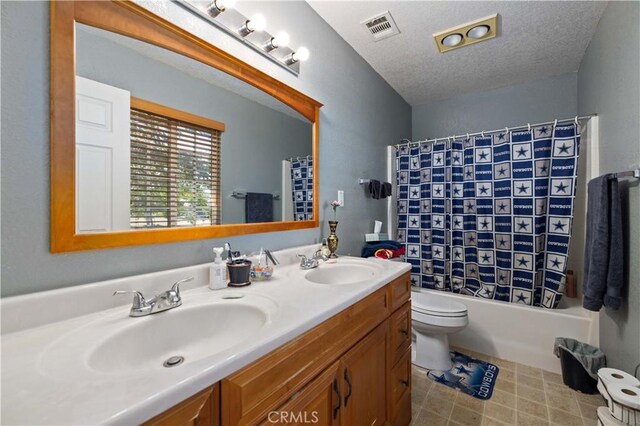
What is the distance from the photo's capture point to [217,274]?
104 centimetres

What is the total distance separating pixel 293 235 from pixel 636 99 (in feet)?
6.16

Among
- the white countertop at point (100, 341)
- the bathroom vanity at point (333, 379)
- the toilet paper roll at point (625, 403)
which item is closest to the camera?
the white countertop at point (100, 341)

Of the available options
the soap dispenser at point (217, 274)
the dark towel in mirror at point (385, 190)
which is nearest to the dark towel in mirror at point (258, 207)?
the soap dispenser at point (217, 274)

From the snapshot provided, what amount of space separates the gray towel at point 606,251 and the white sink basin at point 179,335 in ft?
6.02

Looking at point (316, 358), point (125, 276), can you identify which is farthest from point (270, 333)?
point (125, 276)

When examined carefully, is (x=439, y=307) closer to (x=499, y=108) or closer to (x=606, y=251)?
(x=606, y=251)

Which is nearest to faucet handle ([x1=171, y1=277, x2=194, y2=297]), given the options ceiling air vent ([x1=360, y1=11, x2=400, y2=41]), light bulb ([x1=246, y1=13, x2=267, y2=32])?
light bulb ([x1=246, y1=13, x2=267, y2=32])

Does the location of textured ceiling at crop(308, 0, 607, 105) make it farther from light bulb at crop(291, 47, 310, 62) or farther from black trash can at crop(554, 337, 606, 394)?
black trash can at crop(554, 337, 606, 394)

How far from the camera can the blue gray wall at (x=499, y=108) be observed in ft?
8.36

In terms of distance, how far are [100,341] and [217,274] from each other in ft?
1.38

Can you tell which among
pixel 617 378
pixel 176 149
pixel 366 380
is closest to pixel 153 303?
pixel 176 149

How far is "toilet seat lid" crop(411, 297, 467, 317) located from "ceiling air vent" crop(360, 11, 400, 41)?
1.98 metres

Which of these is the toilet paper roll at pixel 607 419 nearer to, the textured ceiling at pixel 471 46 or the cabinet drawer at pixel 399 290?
the cabinet drawer at pixel 399 290

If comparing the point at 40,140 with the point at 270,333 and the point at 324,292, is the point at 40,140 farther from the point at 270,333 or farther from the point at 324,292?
the point at 324,292
